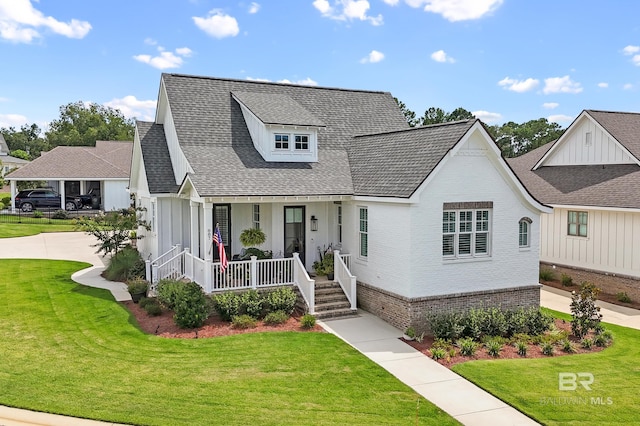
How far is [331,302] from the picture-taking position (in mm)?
16844

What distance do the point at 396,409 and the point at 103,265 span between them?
19088 mm

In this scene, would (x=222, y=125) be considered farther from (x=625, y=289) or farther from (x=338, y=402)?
(x=625, y=289)

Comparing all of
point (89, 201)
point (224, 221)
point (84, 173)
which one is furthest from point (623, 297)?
point (89, 201)

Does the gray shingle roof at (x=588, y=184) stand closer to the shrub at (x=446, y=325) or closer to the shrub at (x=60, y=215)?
the shrub at (x=446, y=325)

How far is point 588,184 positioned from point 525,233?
873 cm

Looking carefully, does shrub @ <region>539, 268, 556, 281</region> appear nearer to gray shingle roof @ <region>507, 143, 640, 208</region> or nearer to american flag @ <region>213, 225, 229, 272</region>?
gray shingle roof @ <region>507, 143, 640, 208</region>

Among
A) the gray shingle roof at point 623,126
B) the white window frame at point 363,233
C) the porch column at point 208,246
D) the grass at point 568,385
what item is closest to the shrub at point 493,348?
the grass at point 568,385

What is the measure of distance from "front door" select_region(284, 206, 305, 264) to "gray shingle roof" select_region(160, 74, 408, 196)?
133cm

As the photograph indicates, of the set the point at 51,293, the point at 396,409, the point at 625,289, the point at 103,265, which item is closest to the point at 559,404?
the point at 396,409

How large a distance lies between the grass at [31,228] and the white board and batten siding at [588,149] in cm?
3041

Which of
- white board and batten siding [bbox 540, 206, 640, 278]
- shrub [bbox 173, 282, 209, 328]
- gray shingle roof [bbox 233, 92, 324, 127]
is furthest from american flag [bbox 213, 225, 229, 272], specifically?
white board and batten siding [bbox 540, 206, 640, 278]

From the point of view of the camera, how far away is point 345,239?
61.4ft

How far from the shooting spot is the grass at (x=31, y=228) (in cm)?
3487

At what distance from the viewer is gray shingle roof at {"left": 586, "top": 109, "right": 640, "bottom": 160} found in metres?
23.1
